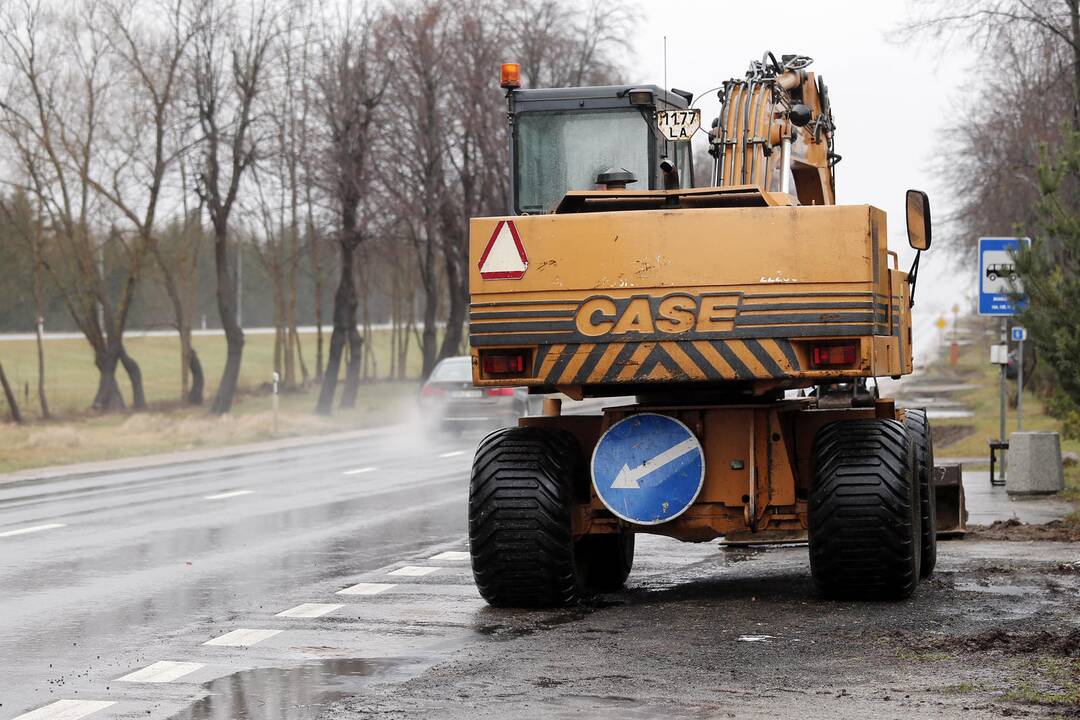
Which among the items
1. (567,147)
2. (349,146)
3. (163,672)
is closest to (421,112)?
(349,146)

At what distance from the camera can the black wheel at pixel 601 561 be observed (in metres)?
11.9

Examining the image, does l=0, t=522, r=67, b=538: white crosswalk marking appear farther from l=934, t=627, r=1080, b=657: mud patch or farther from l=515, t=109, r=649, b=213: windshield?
l=934, t=627, r=1080, b=657: mud patch

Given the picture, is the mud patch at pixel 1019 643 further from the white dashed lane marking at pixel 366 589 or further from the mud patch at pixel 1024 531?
the mud patch at pixel 1024 531

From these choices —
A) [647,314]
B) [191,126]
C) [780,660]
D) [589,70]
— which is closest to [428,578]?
[647,314]

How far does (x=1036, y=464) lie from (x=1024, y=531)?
13.2 feet

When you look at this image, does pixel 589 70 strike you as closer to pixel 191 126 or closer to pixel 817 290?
pixel 191 126

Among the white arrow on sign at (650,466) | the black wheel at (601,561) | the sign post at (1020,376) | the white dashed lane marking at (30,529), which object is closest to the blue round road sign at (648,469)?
the white arrow on sign at (650,466)

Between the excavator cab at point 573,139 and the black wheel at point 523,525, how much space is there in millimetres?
5383

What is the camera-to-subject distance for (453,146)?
55531mm

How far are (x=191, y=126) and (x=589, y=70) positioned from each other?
17.3 metres

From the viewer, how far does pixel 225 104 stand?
47625mm

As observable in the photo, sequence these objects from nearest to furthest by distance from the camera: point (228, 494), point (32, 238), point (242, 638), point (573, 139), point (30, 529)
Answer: point (242, 638), point (573, 139), point (30, 529), point (228, 494), point (32, 238)

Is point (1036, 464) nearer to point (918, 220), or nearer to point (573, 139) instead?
point (573, 139)

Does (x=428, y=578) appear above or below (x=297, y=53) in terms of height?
below
